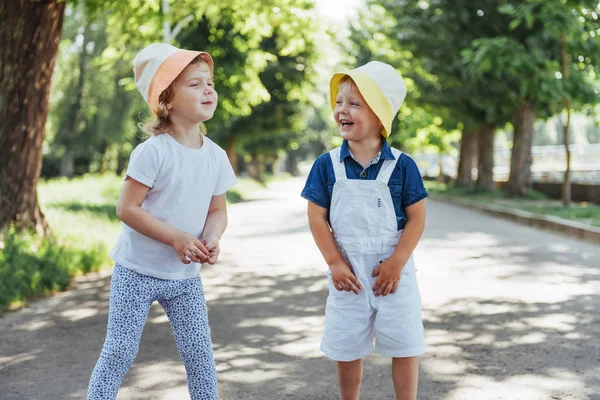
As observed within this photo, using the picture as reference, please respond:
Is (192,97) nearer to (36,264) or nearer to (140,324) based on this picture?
(140,324)

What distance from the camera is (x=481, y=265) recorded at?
942cm

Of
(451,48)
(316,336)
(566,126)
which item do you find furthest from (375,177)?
(451,48)

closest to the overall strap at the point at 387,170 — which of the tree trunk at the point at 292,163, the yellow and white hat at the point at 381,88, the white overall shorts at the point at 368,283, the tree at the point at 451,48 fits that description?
the white overall shorts at the point at 368,283

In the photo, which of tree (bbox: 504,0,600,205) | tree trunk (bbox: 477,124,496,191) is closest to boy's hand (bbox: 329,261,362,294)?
tree (bbox: 504,0,600,205)

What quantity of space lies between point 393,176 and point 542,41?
62.8 ft

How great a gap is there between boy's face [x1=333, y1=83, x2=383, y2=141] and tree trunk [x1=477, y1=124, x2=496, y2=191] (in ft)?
85.9

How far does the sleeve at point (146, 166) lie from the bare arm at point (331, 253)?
643 millimetres

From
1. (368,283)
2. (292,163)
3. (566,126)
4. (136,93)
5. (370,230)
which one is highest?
(136,93)

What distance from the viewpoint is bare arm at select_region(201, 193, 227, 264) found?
3111 millimetres

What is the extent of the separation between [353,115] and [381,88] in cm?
16

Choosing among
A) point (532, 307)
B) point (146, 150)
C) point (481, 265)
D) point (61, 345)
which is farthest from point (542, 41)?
point (146, 150)

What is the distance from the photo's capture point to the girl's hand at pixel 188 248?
119 inches

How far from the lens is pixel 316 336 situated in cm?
573

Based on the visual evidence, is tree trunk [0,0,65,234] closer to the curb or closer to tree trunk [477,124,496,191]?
the curb
